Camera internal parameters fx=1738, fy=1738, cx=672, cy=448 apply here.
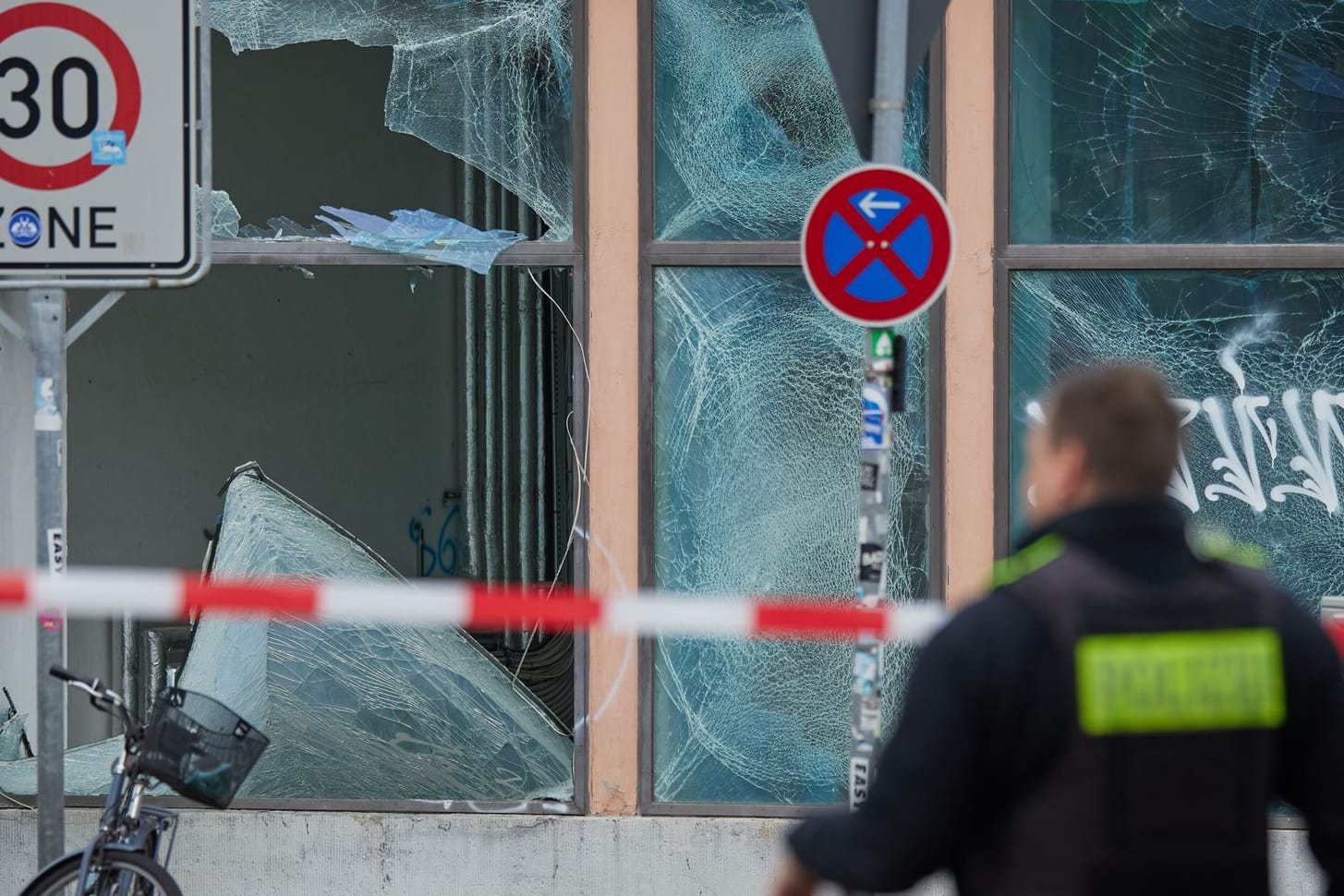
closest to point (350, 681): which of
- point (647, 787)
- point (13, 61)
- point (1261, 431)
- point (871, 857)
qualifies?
point (647, 787)

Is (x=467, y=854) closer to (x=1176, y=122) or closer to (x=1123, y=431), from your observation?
(x=1176, y=122)

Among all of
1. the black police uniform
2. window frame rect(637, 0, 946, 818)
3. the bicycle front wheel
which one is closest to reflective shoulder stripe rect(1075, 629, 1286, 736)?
the black police uniform

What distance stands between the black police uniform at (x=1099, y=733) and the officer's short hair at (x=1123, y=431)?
38 mm

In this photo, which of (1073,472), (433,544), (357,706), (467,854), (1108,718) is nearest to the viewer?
(1108,718)

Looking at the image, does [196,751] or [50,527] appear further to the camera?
[196,751]

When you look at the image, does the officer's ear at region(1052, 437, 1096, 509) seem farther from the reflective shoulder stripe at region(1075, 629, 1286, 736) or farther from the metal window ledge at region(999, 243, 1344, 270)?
the metal window ledge at region(999, 243, 1344, 270)

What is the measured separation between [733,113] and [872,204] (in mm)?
2018

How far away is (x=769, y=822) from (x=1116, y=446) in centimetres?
409

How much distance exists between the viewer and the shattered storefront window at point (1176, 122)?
620 centimetres

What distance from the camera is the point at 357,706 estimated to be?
6.55 meters

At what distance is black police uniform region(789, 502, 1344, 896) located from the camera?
2.29 m

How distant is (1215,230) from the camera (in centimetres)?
621

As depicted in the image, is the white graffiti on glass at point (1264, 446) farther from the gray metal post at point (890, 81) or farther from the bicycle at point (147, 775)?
the bicycle at point (147, 775)

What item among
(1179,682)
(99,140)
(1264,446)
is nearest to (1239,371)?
(1264,446)
